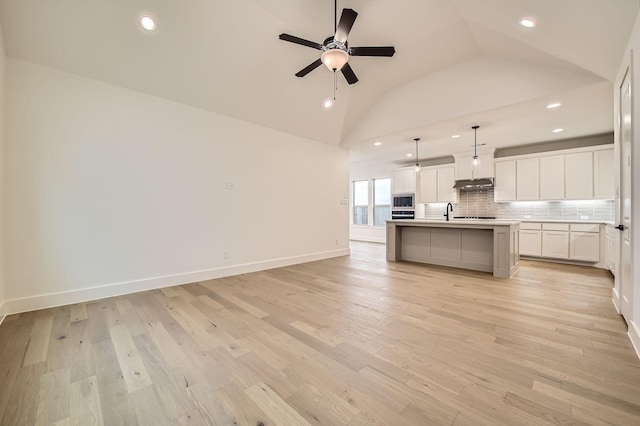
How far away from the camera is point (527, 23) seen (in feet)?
9.23

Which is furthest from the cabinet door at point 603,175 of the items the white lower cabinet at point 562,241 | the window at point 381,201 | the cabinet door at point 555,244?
the window at point 381,201

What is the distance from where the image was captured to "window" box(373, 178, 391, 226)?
9.20m

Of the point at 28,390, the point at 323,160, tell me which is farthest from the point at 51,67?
the point at 323,160

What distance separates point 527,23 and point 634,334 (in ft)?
10.2

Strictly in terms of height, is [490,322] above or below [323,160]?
below

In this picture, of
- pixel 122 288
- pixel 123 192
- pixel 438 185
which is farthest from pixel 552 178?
pixel 122 288

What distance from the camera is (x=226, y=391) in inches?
63.1

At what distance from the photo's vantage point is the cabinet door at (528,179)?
A: 5.99 metres

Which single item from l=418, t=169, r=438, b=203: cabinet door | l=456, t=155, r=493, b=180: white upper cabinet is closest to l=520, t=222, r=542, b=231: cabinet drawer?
l=456, t=155, r=493, b=180: white upper cabinet

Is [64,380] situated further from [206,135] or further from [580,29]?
[580,29]

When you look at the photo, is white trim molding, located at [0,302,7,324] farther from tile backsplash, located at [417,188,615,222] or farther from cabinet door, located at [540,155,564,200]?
cabinet door, located at [540,155,564,200]

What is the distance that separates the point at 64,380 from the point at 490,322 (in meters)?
3.43

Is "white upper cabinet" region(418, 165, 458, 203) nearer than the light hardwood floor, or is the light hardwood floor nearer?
the light hardwood floor

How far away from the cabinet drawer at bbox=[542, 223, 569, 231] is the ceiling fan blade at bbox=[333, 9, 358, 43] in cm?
584
